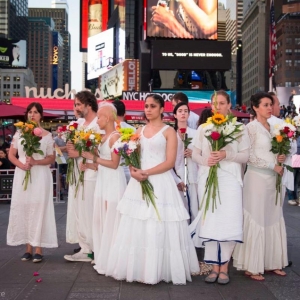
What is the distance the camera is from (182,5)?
54312 millimetres

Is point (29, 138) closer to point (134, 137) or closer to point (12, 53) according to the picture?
point (134, 137)

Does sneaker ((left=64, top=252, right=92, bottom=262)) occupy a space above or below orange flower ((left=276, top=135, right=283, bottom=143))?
below

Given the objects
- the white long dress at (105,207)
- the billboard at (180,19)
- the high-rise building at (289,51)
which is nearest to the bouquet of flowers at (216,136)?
the white long dress at (105,207)

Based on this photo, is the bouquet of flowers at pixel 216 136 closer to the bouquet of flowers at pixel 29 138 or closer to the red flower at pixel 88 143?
the red flower at pixel 88 143

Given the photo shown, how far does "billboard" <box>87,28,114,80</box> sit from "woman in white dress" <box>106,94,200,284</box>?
76.4 meters

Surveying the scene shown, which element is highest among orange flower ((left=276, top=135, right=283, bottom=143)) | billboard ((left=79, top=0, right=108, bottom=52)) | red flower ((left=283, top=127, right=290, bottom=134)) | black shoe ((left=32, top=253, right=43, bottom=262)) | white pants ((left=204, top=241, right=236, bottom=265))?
billboard ((left=79, top=0, right=108, bottom=52))

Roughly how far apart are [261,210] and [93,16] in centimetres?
11728

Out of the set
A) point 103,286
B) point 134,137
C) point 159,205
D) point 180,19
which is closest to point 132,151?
Answer: point 134,137

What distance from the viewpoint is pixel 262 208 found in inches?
252

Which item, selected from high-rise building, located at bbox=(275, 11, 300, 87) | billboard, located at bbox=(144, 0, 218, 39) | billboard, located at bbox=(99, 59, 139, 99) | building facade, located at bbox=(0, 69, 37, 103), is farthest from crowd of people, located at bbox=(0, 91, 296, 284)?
building facade, located at bbox=(0, 69, 37, 103)

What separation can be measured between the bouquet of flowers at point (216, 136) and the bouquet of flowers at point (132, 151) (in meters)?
0.64

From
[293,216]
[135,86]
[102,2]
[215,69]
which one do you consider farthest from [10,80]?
[293,216]

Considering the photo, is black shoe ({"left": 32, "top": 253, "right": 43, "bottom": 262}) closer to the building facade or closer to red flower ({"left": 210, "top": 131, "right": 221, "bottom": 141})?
red flower ({"left": 210, "top": 131, "right": 221, "bottom": 141})

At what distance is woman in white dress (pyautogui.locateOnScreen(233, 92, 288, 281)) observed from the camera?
638 centimetres
